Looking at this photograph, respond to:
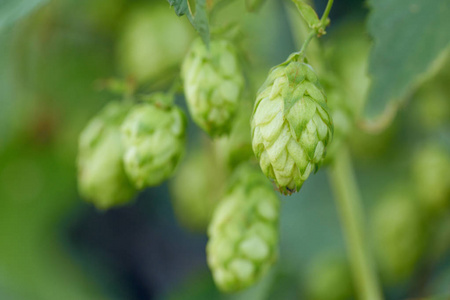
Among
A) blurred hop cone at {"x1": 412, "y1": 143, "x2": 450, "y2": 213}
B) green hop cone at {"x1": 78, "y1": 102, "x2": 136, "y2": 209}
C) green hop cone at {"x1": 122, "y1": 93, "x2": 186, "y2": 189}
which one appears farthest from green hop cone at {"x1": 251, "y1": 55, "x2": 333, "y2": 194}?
blurred hop cone at {"x1": 412, "y1": 143, "x2": 450, "y2": 213}

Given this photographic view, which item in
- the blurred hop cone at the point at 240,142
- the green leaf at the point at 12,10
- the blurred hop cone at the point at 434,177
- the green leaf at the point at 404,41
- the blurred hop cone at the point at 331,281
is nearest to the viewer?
the green leaf at the point at 12,10

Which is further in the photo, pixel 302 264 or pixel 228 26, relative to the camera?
pixel 302 264

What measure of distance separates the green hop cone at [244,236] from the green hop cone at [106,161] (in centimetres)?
17

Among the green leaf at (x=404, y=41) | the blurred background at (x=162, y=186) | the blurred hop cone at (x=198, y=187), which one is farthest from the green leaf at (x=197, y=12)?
the blurred hop cone at (x=198, y=187)

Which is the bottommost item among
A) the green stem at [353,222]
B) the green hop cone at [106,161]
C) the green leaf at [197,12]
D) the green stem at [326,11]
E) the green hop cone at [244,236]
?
the green stem at [353,222]

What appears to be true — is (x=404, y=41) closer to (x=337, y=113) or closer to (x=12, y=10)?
(x=337, y=113)

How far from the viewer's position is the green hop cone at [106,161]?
1122 millimetres

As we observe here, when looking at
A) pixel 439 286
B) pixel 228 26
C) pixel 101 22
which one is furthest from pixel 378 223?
pixel 101 22

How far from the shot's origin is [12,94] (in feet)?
5.64

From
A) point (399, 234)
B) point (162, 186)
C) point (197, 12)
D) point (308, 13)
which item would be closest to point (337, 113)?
point (308, 13)

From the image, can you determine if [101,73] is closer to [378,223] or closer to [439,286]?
[378,223]

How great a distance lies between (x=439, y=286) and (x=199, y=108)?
0.79 meters

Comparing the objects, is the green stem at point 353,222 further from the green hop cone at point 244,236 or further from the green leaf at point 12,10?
the green leaf at point 12,10

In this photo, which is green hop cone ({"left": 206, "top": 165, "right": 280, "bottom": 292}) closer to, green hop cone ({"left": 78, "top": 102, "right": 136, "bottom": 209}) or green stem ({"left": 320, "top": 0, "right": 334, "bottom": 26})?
green hop cone ({"left": 78, "top": 102, "right": 136, "bottom": 209})
